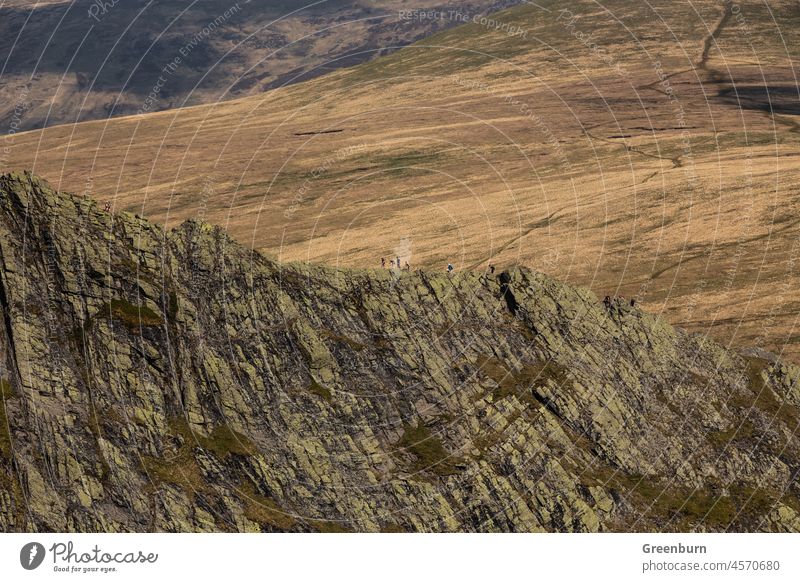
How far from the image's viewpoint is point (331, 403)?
5188cm

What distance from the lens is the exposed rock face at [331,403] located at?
156 ft

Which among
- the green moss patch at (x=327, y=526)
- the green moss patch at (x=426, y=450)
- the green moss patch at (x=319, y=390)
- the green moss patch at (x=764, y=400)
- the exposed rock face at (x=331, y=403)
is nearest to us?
the green moss patch at (x=327, y=526)

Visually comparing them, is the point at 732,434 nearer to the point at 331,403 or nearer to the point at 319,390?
the point at 331,403

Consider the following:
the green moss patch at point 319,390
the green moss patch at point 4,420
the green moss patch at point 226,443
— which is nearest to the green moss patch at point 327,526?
the green moss patch at point 226,443

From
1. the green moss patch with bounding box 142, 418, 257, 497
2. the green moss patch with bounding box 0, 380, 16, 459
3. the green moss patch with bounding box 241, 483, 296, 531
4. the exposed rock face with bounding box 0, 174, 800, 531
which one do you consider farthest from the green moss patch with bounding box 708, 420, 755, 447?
the green moss patch with bounding box 0, 380, 16, 459

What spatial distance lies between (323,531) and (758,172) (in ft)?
431

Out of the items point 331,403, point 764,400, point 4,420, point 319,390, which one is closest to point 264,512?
point 331,403

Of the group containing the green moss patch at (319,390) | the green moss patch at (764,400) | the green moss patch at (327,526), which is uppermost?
the green moss patch at (319,390)

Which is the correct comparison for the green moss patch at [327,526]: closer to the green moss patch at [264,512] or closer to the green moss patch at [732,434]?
the green moss patch at [264,512]

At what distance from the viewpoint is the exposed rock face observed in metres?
47.4

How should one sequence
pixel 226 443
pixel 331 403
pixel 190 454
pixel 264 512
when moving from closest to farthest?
pixel 264 512, pixel 190 454, pixel 226 443, pixel 331 403

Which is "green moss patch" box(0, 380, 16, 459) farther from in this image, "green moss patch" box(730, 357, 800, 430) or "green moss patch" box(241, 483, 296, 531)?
"green moss patch" box(730, 357, 800, 430)

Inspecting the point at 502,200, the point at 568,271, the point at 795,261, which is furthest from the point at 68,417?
the point at 502,200

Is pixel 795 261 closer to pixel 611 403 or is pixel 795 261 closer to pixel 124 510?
pixel 611 403
